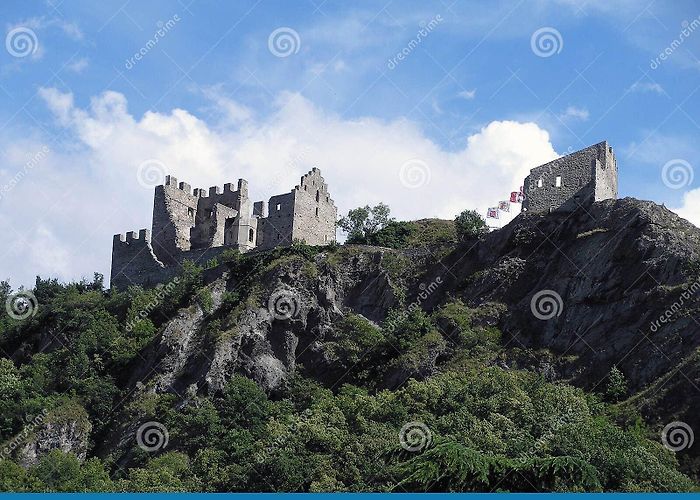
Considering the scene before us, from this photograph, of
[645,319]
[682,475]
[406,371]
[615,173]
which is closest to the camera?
[682,475]

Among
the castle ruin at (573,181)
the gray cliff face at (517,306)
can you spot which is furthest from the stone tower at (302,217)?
the castle ruin at (573,181)

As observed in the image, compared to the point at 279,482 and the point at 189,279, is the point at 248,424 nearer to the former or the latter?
the point at 279,482

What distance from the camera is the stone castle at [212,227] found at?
68.2m

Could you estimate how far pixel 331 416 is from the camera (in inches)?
1941

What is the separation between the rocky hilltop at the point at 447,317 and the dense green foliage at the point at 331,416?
0.26 metres

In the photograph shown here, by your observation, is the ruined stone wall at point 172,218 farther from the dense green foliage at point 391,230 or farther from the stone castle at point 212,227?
the dense green foliage at point 391,230

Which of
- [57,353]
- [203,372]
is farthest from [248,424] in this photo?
[57,353]

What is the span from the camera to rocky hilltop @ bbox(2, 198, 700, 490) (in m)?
49.9

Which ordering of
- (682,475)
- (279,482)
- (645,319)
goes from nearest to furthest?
(682,475), (279,482), (645,319)

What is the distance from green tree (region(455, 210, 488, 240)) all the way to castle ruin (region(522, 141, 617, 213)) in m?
3.49

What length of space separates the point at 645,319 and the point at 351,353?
1574cm

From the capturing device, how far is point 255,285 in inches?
2448

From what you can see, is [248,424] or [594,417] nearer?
[594,417]

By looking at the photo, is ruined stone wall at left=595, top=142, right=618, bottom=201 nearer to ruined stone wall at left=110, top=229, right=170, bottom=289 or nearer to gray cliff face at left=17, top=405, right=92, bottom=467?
ruined stone wall at left=110, top=229, right=170, bottom=289
